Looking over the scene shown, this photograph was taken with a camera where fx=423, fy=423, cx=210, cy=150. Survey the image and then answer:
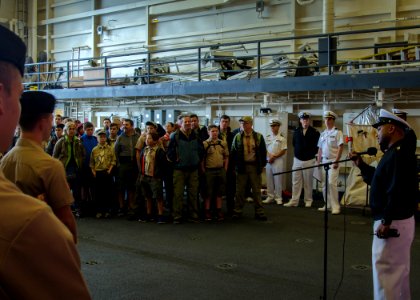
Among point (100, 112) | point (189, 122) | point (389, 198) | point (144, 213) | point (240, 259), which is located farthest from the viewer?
point (100, 112)

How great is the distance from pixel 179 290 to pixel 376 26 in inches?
387

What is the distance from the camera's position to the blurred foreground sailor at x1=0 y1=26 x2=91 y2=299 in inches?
30.6

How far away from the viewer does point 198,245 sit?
19.3ft

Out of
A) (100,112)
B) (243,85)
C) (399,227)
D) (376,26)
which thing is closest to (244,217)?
(243,85)

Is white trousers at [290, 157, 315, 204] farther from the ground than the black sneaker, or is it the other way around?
white trousers at [290, 157, 315, 204]

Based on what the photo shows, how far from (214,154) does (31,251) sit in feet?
21.8

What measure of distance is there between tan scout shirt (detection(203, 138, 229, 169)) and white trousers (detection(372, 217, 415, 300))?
4.38 metres

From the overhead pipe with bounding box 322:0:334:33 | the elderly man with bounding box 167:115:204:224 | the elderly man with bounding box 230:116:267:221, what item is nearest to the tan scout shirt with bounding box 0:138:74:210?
the elderly man with bounding box 167:115:204:224

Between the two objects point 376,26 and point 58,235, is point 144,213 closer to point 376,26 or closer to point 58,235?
point 58,235

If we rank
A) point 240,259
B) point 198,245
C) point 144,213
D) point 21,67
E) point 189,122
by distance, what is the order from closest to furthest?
point 21,67 → point 240,259 → point 198,245 → point 189,122 → point 144,213

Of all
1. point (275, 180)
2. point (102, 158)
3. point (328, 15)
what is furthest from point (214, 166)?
point (328, 15)

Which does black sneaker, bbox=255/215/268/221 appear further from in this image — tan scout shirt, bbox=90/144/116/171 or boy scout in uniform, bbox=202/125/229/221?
tan scout shirt, bbox=90/144/116/171

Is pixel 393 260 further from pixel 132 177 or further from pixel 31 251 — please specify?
pixel 132 177

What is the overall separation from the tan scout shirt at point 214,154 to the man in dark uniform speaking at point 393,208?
4.31 meters
